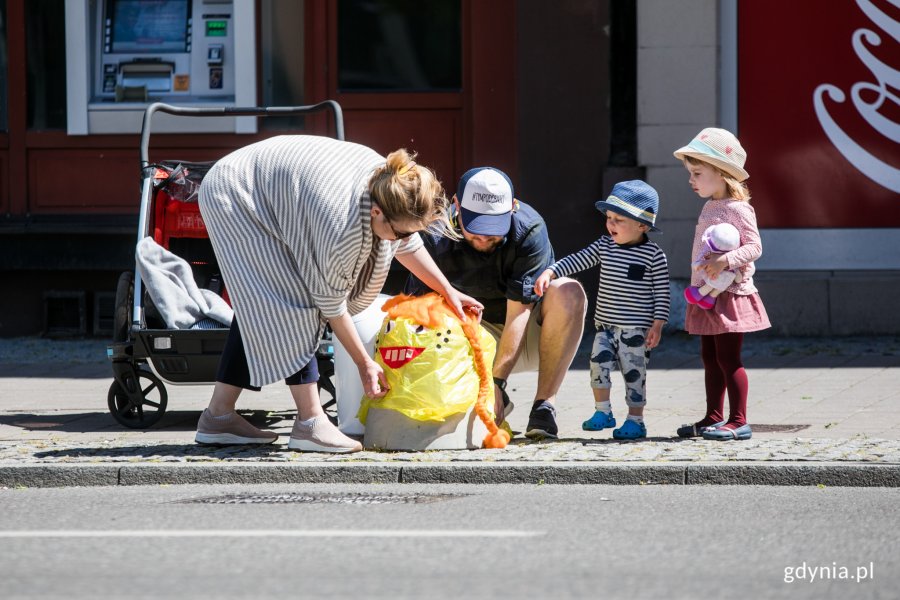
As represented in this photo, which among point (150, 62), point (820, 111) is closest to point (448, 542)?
point (820, 111)

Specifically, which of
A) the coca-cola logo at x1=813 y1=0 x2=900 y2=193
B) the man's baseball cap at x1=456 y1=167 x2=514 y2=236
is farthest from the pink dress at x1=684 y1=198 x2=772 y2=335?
the coca-cola logo at x1=813 y1=0 x2=900 y2=193

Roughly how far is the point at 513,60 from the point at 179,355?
16.9ft

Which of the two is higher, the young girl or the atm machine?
the atm machine

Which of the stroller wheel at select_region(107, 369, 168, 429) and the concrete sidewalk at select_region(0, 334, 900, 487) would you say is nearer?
the concrete sidewalk at select_region(0, 334, 900, 487)

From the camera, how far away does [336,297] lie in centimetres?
599

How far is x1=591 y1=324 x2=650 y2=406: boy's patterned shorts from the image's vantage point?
668 centimetres

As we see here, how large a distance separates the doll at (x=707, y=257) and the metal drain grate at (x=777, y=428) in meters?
0.86

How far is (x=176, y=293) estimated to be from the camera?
23.9 ft

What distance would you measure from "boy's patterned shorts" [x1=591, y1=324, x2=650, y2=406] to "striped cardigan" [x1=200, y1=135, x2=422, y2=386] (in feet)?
3.77

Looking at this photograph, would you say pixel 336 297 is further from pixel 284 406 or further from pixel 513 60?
pixel 513 60

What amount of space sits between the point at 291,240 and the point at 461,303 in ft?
3.05

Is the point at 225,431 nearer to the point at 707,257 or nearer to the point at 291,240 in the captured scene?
the point at 291,240

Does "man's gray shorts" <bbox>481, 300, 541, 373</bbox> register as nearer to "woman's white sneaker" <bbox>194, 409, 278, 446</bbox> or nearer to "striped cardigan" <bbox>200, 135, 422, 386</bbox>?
"striped cardigan" <bbox>200, 135, 422, 386</bbox>

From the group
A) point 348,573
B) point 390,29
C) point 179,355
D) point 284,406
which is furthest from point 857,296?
point 348,573
